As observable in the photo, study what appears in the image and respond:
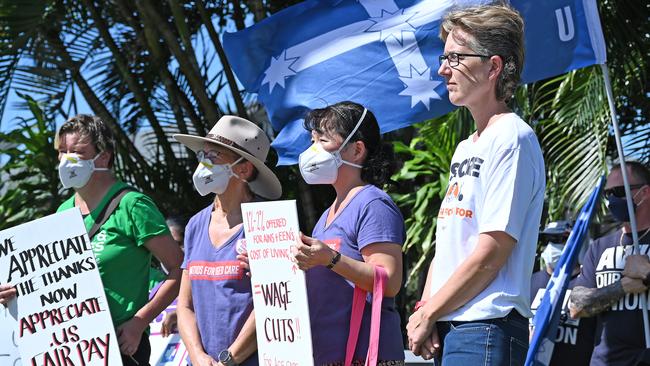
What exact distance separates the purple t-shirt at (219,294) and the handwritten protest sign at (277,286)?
0.64 feet

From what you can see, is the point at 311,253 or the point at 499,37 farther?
the point at 311,253

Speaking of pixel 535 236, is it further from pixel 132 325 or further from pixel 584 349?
pixel 584 349

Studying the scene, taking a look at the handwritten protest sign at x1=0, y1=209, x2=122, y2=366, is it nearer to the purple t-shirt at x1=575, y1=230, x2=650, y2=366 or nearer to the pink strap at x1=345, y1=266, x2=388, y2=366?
the pink strap at x1=345, y1=266, x2=388, y2=366

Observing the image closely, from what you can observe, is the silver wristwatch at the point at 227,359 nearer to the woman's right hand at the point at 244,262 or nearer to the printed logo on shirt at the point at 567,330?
the woman's right hand at the point at 244,262

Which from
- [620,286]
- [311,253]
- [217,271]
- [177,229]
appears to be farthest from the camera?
[177,229]

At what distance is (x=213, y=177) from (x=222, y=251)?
1.35 ft

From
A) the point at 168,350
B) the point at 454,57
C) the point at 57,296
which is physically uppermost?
the point at 454,57

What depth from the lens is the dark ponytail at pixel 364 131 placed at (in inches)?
177

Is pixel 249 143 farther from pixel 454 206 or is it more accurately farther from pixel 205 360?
pixel 454 206

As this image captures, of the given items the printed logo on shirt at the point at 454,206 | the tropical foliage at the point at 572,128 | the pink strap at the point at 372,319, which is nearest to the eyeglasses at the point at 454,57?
the printed logo on shirt at the point at 454,206

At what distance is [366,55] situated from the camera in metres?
6.32

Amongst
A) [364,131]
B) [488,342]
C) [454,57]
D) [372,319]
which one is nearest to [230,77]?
[364,131]

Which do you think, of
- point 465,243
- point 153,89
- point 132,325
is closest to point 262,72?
point 132,325

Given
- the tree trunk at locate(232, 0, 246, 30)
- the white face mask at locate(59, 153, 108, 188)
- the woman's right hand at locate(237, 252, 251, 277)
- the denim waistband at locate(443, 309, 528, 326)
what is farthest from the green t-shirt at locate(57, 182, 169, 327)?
the tree trunk at locate(232, 0, 246, 30)
